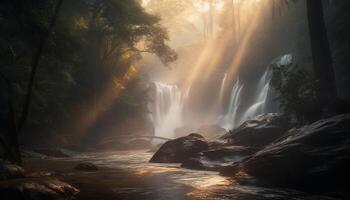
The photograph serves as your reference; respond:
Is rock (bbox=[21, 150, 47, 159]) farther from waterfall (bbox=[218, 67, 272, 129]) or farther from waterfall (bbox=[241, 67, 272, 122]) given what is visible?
waterfall (bbox=[241, 67, 272, 122])

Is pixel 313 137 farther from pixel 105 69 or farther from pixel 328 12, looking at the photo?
pixel 105 69

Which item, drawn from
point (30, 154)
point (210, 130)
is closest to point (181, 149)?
point (30, 154)

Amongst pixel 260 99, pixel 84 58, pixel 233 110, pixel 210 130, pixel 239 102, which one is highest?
pixel 84 58

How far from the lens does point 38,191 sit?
7.94 metres

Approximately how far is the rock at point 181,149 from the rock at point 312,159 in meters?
5.86

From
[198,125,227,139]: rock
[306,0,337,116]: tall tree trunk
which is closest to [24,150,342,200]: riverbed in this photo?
[306,0,337,116]: tall tree trunk

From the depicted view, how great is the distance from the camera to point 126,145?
33.1 meters

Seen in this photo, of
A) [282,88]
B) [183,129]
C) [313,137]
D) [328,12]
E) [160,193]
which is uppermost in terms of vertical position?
[328,12]

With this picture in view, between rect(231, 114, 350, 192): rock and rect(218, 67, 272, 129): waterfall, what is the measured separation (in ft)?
78.5

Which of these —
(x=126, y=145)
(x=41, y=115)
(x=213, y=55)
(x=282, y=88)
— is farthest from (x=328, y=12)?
(x=213, y=55)

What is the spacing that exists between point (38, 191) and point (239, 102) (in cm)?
3488

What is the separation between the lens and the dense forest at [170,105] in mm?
9656

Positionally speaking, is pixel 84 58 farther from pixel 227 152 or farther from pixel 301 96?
pixel 301 96

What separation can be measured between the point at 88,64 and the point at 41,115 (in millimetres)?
8977
